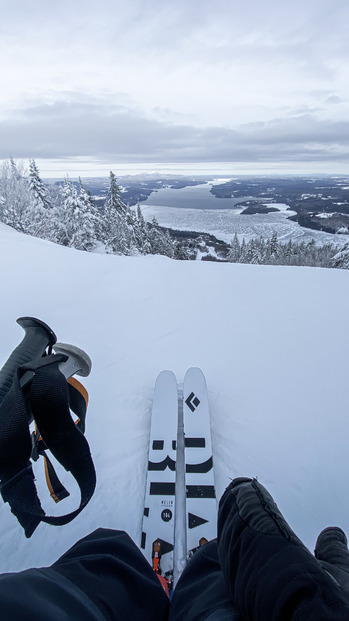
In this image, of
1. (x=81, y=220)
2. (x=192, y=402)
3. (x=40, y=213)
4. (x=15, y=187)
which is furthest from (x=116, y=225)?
(x=192, y=402)

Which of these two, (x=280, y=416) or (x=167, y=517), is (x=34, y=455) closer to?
(x=167, y=517)

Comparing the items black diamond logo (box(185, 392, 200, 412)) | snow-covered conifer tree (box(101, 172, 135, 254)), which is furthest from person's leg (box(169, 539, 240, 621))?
snow-covered conifer tree (box(101, 172, 135, 254))

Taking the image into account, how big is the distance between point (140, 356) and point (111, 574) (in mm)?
3267

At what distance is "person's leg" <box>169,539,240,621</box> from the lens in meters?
1.24

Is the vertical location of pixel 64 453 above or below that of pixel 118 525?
above

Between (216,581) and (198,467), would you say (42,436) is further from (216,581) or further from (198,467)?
(198,467)

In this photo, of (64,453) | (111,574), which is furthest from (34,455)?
(111,574)

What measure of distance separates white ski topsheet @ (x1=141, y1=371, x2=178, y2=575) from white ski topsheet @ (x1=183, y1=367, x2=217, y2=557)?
6.1 inches

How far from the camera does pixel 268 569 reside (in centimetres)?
118

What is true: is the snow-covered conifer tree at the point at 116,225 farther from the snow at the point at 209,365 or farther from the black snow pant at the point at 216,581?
the black snow pant at the point at 216,581

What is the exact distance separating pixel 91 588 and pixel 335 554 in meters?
1.41

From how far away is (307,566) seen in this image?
3.69 feet

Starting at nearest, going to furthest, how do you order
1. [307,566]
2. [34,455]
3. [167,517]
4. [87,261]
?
[307,566] < [34,455] < [167,517] < [87,261]

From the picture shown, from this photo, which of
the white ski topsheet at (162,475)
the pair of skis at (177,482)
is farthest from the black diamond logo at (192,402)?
the white ski topsheet at (162,475)
